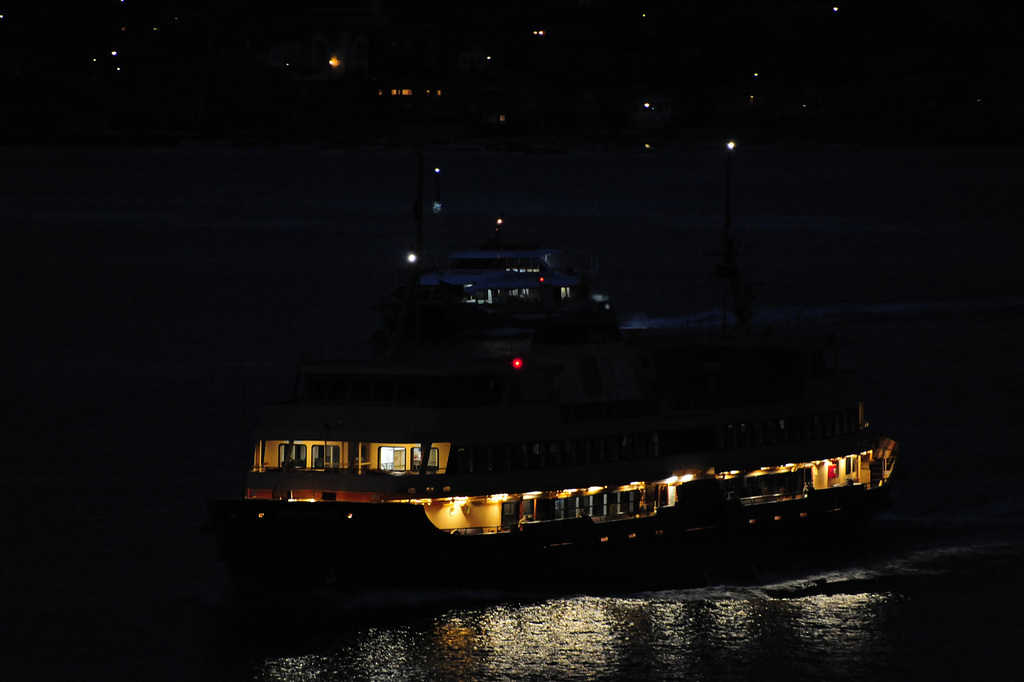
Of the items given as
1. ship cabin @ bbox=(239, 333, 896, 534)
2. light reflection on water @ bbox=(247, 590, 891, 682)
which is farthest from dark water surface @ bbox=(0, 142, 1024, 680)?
ship cabin @ bbox=(239, 333, 896, 534)

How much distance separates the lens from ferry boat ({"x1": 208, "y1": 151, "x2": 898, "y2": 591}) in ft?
121

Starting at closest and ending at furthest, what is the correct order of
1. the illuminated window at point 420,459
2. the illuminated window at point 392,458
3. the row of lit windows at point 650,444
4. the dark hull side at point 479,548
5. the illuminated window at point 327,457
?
the dark hull side at point 479,548, the illuminated window at point 420,459, the illuminated window at point 392,458, the illuminated window at point 327,457, the row of lit windows at point 650,444

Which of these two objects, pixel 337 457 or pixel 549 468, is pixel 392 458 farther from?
pixel 549 468

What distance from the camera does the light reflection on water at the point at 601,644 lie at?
3544 centimetres

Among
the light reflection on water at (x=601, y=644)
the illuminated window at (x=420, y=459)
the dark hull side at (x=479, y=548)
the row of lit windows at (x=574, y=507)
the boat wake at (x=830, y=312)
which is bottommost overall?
the light reflection on water at (x=601, y=644)

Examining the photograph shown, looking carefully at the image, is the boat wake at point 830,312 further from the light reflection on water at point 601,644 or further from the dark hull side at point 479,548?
the light reflection on water at point 601,644

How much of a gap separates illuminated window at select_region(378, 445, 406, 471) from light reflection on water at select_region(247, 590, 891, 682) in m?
3.00

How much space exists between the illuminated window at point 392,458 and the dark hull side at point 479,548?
54.0 inches

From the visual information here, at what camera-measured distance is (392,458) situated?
3750cm

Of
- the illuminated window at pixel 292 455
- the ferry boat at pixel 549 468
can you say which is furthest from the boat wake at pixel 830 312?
the illuminated window at pixel 292 455

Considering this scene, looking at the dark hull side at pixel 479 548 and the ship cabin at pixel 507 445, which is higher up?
the ship cabin at pixel 507 445

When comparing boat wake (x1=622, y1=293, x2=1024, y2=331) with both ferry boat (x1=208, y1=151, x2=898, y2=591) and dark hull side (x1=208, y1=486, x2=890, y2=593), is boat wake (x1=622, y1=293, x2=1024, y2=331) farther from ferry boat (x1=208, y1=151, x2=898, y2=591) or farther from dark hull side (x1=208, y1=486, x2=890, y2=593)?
dark hull side (x1=208, y1=486, x2=890, y2=593)

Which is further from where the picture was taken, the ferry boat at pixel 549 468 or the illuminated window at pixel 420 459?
the illuminated window at pixel 420 459

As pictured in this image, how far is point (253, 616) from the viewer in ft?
124
